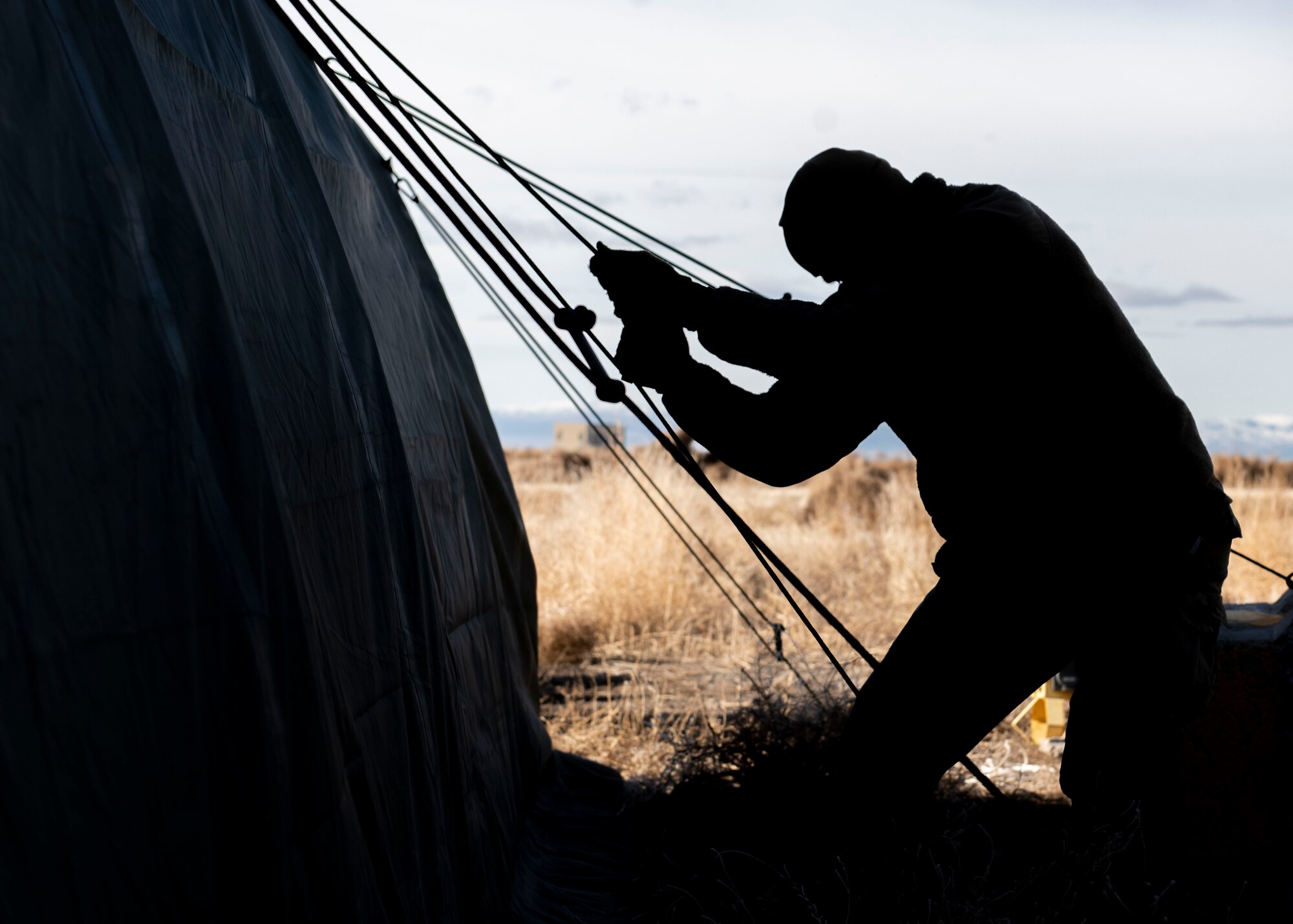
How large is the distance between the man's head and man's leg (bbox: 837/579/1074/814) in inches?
28.9

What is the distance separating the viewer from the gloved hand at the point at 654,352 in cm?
251

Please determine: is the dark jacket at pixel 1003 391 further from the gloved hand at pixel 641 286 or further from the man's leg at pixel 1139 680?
the gloved hand at pixel 641 286

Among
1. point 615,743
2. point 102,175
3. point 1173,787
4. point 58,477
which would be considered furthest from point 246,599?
point 615,743

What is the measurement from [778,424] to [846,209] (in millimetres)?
482

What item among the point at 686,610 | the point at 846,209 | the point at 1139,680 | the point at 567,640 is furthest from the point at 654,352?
the point at 686,610

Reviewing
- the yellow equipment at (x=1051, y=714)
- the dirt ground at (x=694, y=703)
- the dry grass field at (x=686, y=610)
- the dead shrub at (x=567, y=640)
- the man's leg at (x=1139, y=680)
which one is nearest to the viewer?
the man's leg at (x=1139, y=680)

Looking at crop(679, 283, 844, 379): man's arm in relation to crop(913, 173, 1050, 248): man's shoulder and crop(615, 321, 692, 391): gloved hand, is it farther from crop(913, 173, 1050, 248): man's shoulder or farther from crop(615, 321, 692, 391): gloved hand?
crop(913, 173, 1050, 248): man's shoulder

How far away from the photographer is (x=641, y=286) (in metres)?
2.53

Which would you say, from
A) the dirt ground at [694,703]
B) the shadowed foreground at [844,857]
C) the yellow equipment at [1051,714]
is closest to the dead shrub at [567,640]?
the dirt ground at [694,703]

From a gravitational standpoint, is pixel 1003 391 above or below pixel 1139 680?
above

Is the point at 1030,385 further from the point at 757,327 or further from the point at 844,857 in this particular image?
the point at 844,857

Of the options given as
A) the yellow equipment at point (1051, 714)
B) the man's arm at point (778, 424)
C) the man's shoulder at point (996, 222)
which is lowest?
the yellow equipment at point (1051, 714)

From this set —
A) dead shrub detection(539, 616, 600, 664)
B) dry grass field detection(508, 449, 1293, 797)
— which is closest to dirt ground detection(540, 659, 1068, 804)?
dry grass field detection(508, 449, 1293, 797)

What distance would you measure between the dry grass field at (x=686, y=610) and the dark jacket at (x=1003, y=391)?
6.51 feet
